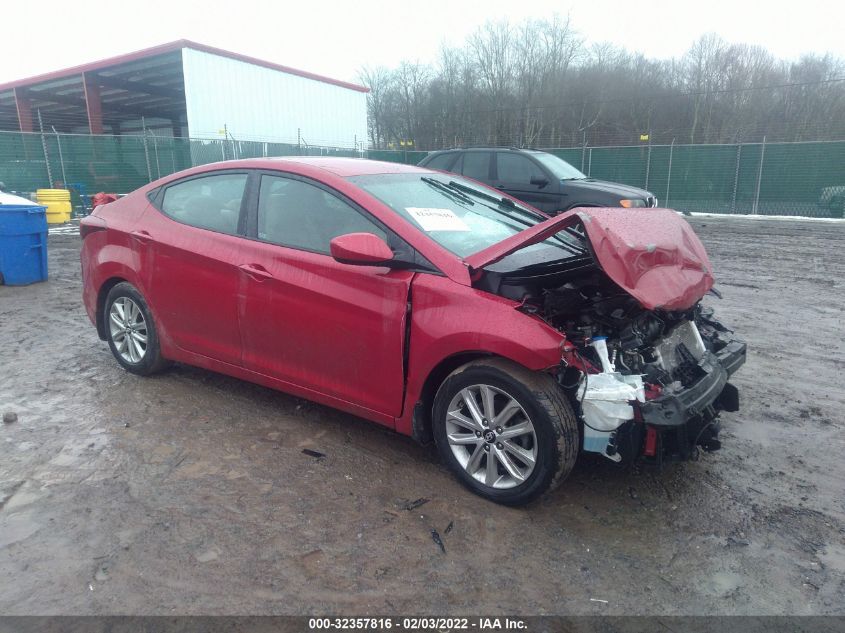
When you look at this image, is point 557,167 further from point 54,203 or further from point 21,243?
point 54,203

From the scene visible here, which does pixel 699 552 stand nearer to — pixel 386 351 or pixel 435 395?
pixel 435 395

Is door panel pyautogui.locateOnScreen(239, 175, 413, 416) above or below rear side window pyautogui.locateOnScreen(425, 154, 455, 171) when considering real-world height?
below

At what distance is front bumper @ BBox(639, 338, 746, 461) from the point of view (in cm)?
278

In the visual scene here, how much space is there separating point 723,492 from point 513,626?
151cm

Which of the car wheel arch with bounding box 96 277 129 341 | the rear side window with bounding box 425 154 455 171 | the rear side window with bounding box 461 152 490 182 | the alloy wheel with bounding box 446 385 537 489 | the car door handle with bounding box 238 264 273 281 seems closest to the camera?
the alloy wheel with bounding box 446 385 537 489

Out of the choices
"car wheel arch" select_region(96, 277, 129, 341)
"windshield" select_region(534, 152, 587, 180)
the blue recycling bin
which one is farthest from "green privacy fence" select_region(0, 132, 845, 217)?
"car wheel arch" select_region(96, 277, 129, 341)

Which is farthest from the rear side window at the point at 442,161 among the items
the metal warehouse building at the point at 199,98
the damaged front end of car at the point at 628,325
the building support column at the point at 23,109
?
the building support column at the point at 23,109

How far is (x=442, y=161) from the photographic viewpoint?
12.1 meters

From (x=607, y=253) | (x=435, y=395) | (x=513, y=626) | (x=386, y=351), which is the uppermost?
(x=607, y=253)

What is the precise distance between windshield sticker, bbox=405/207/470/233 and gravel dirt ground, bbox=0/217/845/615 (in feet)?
4.28

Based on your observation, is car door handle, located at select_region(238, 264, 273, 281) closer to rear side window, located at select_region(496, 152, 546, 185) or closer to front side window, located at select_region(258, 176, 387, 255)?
front side window, located at select_region(258, 176, 387, 255)

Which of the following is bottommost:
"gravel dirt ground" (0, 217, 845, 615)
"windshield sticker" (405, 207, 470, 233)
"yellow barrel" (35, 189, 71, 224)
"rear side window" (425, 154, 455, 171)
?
"gravel dirt ground" (0, 217, 845, 615)

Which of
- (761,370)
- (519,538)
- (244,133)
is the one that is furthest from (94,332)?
(244,133)

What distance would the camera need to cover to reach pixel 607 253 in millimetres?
2826
